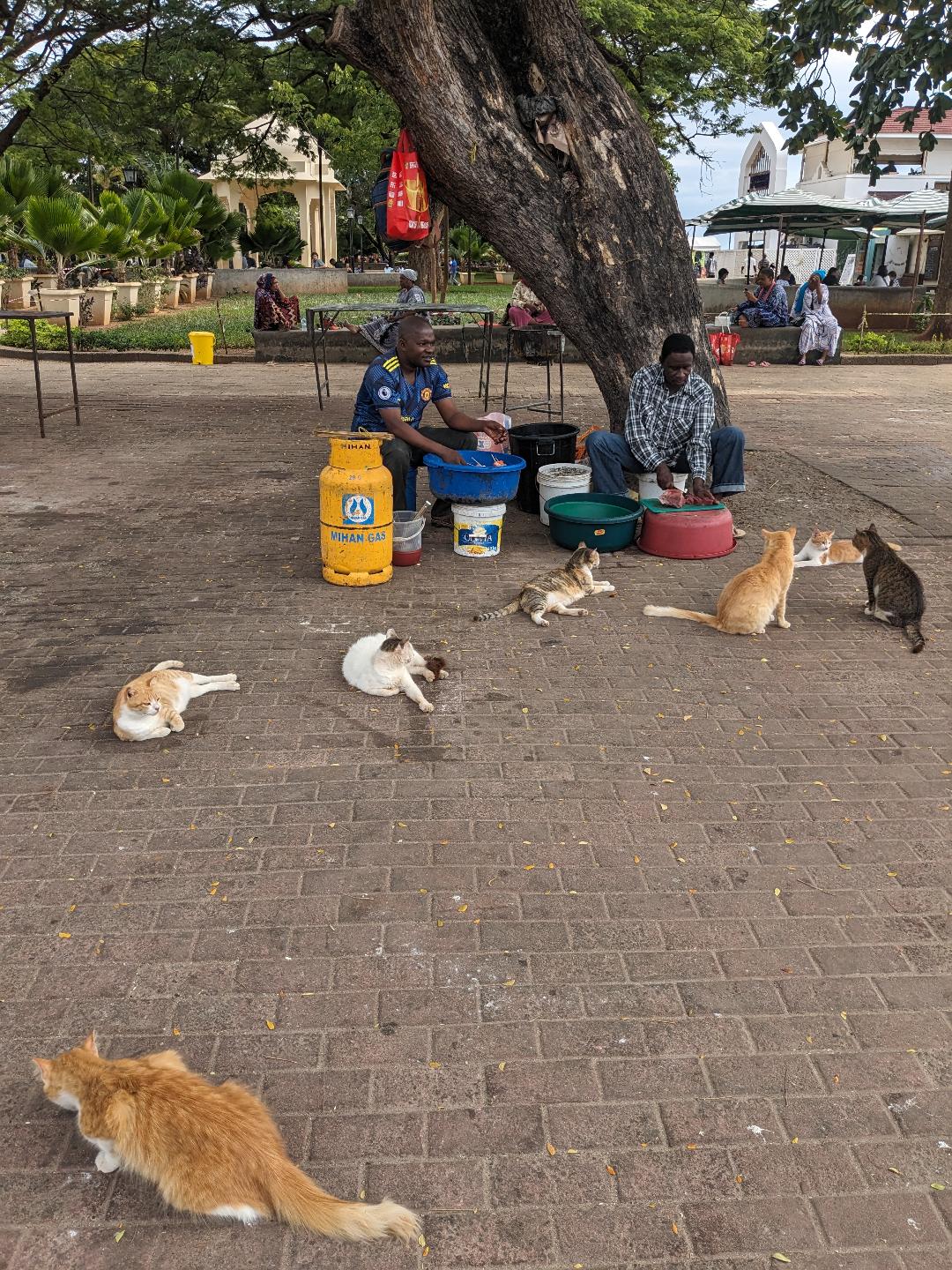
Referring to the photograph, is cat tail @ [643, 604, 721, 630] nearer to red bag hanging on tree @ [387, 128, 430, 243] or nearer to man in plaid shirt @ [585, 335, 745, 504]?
man in plaid shirt @ [585, 335, 745, 504]

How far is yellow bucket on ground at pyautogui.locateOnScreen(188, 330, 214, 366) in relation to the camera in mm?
18141

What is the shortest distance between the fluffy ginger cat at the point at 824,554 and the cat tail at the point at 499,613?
2231mm

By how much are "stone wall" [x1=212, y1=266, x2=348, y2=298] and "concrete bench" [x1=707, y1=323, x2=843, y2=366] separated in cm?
1768

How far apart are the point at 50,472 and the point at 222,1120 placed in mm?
8858

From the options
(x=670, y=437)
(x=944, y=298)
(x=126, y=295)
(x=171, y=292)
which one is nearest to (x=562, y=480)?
(x=670, y=437)

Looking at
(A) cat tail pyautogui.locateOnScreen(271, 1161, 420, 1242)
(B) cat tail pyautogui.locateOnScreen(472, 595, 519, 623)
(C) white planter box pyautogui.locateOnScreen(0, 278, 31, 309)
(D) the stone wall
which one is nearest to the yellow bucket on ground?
(C) white planter box pyautogui.locateOnScreen(0, 278, 31, 309)

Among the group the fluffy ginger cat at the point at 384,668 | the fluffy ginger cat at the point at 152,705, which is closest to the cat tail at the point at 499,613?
the fluffy ginger cat at the point at 384,668

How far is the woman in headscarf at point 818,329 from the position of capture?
62.7ft

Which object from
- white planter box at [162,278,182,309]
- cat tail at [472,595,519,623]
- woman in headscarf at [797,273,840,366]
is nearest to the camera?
cat tail at [472,595,519,623]

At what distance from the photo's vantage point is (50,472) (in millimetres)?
9922

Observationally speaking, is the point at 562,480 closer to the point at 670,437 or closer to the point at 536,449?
the point at 536,449

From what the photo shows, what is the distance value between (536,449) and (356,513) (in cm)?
244

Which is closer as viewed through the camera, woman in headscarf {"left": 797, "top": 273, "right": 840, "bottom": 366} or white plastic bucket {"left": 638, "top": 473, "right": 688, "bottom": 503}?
white plastic bucket {"left": 638, "top": 473, "right": 688, "bottom": 503}

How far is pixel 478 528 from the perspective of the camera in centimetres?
732
